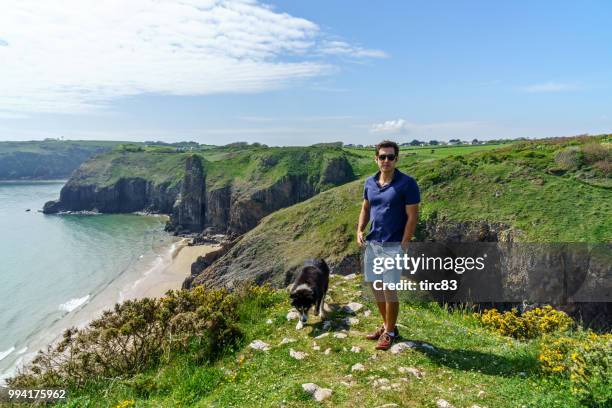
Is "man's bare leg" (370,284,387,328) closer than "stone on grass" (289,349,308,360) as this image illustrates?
→ Yes

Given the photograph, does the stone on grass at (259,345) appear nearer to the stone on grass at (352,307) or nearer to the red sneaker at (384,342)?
the red sneaker at (384,342)

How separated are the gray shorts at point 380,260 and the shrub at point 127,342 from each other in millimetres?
4005

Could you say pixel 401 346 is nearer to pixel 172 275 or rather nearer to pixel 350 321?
pixel 350 321

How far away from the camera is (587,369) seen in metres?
5.30

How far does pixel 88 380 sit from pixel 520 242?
84.4 feet

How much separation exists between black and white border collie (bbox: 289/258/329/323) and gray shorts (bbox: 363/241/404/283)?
2.22m

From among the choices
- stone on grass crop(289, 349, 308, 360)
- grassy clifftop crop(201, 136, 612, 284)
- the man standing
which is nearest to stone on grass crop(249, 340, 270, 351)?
stone on grass crop(289, 349, 308, 360)

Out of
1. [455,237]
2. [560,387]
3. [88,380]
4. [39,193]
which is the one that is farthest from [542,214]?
[39,193]

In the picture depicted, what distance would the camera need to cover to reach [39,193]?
614 feet

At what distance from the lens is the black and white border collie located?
9305 mm

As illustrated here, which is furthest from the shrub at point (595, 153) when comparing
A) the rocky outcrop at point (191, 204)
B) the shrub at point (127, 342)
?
the rocky outcrop at point (191, 204)

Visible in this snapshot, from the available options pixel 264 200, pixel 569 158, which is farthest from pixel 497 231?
pixel 264 200

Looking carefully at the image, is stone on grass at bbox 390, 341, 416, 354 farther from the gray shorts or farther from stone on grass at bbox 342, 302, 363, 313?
stone on grass at bbox 342, 302, 363, 313

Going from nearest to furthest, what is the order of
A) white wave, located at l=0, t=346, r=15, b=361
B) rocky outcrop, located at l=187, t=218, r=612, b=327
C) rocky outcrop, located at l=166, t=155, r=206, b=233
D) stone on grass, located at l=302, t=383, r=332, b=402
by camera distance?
stone on grass, located at l=302, t=383, r=332, b=402 < rocky outcrop, located at l=187, t=218, r=612, b=327 < white wave, located at l=0, t=346, r=15, b=361 < rocky outcrop, located at l=166, t=155, r=206, b=233
